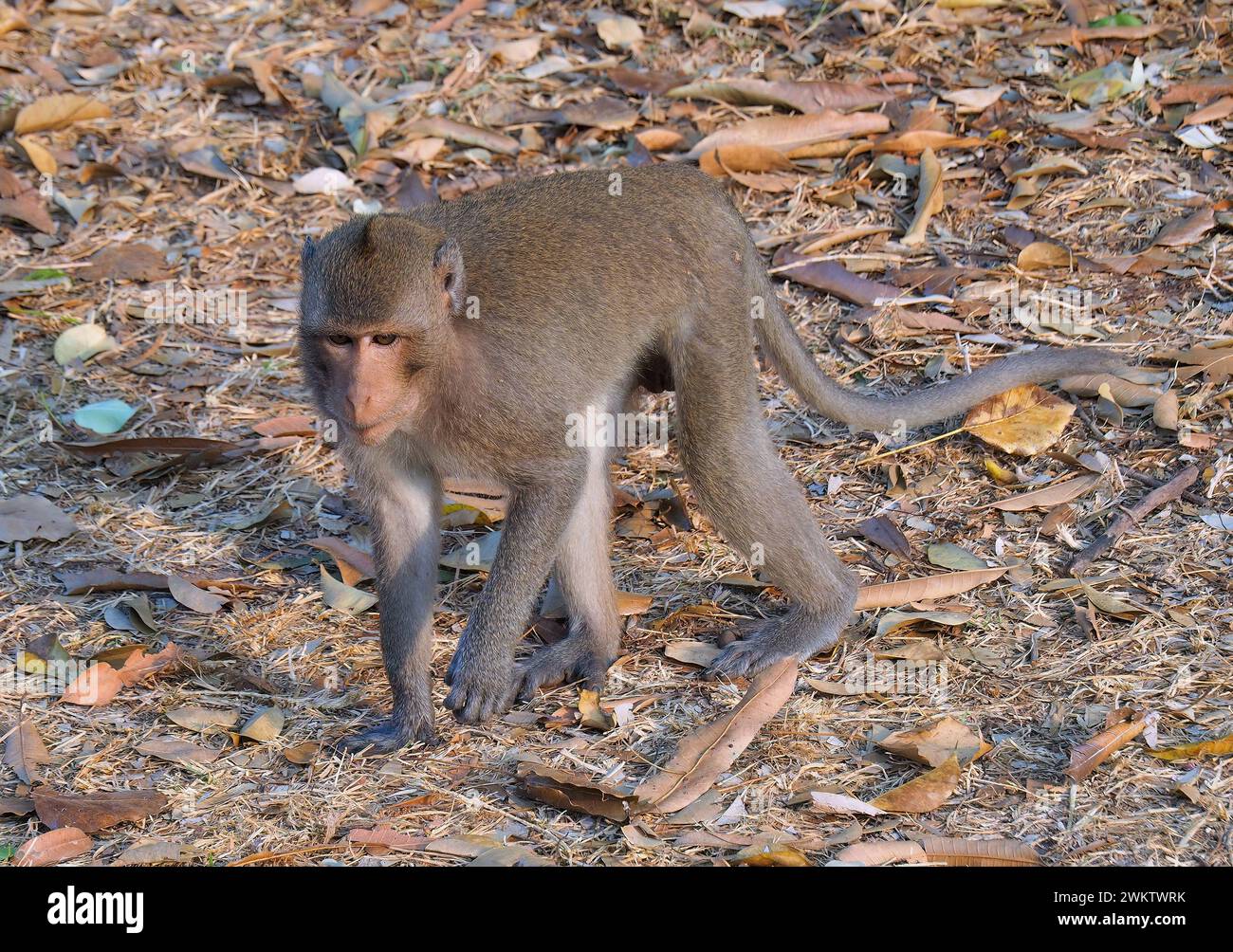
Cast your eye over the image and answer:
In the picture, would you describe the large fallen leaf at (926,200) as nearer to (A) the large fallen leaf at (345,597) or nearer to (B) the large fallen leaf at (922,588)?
(B) the large fallen leaf at (922,588)

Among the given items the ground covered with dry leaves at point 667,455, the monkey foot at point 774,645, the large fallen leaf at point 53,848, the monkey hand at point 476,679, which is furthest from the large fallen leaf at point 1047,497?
the large fallen leaf at point 53,848

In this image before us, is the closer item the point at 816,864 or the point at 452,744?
the point at 816,864

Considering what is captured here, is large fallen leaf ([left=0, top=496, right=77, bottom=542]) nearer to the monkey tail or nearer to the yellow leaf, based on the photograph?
the yellow leaf

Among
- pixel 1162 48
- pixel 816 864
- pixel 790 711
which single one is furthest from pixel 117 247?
pixel 1162 48

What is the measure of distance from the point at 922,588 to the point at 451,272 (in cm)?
225

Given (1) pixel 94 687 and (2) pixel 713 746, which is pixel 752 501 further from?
(1) pixel 94 687

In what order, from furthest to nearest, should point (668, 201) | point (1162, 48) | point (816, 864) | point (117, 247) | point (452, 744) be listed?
1. point (1162, 48)
2. point (117, 247)
3. point (668, 201)
4. point (452, 744)
5. point (816, 864)

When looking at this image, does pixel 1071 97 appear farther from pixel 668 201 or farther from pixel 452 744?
pixel 452 744

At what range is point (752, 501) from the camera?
17.8 ft

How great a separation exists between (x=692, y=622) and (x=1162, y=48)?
5.13 metres

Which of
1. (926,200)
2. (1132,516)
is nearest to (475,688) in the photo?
(1132,516)

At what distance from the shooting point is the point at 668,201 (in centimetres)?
551

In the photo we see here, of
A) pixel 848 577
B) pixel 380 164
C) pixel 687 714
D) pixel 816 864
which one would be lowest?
pixel 816 864

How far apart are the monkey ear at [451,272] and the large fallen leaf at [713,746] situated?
170 cm
